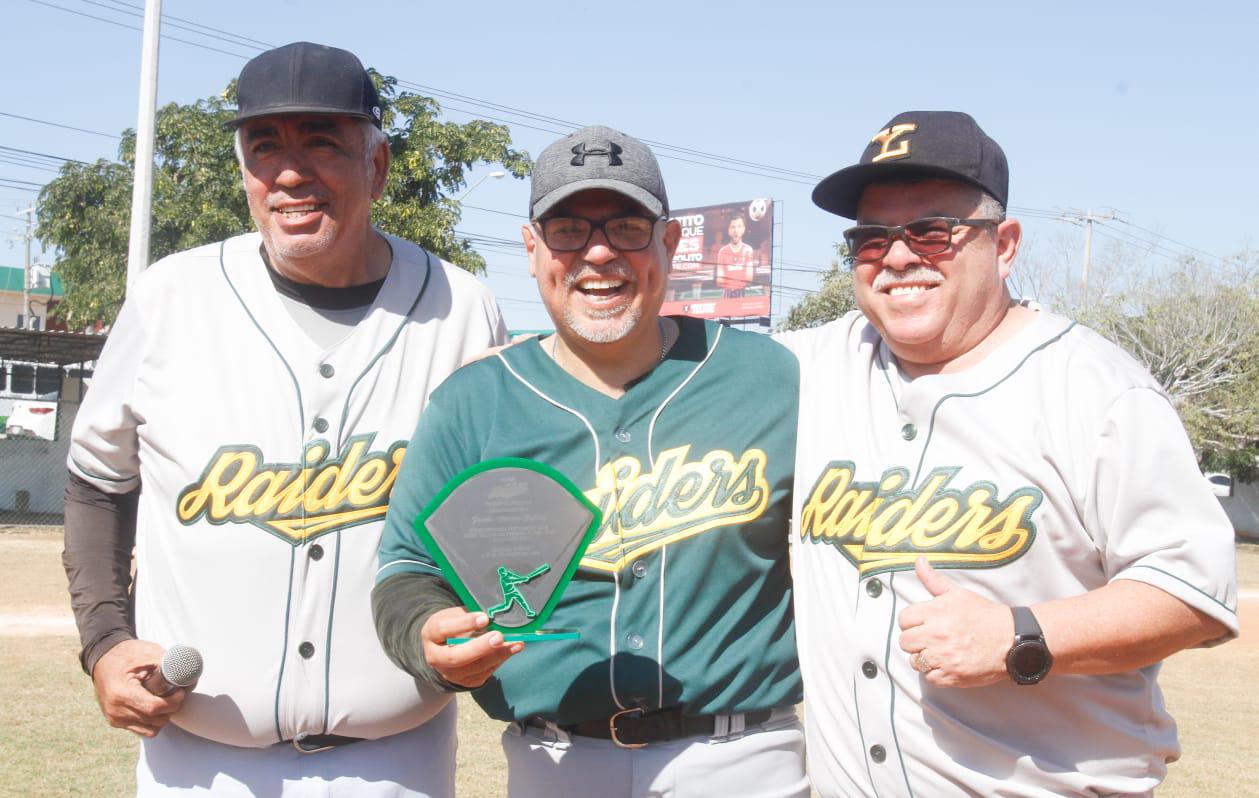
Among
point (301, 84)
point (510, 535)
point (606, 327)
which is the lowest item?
point (510, 535)

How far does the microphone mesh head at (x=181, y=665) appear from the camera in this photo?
271cm

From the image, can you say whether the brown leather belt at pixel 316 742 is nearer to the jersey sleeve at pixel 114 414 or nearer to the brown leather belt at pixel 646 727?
the brown leather belt at pixel 646 727

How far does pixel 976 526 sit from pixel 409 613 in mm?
1247

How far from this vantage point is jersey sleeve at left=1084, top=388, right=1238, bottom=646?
7.67ft

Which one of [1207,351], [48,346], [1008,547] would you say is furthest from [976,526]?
[1207,351]

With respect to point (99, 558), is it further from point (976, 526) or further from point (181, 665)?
point (976, 526)

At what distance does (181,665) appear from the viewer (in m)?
2.71

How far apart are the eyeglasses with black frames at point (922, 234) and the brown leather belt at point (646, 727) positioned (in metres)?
1.19

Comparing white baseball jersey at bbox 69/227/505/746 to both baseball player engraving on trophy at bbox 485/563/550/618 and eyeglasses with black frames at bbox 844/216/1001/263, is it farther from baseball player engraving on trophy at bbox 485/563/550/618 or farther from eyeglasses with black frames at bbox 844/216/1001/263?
eyeglasses with black frames at bbox 844/216/1001/263

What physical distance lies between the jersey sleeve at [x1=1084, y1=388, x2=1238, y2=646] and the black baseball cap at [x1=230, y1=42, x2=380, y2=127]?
77.1 inches

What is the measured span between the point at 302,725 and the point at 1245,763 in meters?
6.36

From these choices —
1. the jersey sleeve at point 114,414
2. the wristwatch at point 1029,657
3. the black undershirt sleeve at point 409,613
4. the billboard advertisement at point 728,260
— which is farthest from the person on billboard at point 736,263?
the wristwatch at point 1029,657

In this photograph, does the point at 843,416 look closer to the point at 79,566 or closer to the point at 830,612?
the point at 830,612

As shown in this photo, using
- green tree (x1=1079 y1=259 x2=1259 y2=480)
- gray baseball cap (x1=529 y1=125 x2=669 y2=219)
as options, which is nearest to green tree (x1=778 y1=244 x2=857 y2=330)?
green tree (x1=1079 y1=259 x2=1259 y2=480)
